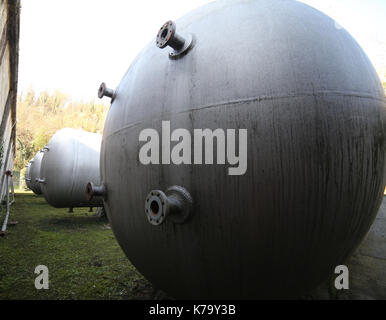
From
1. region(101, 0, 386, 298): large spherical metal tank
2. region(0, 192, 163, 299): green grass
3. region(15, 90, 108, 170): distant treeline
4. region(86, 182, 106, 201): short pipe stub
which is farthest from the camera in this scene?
region(15, 90, 108, 170): distant treeline

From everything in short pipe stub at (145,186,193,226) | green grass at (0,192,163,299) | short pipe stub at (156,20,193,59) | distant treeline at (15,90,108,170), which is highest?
distant treeline at (15,90,108,170)

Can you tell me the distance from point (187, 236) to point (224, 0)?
2.15m

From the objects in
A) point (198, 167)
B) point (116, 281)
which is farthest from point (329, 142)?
→ point (116, 281)

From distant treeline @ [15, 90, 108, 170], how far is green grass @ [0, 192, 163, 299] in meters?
37.1

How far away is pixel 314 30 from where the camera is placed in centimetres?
194

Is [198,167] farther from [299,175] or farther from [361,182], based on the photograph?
[361,182]

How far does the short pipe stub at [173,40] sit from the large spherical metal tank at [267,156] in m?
0.05

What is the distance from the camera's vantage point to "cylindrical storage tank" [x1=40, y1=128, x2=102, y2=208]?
24.0ft

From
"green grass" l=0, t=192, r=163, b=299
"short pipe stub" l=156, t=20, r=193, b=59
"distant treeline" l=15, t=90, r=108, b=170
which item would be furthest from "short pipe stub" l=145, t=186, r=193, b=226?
"distant treeline" l=15, t=90, r=108, b=170

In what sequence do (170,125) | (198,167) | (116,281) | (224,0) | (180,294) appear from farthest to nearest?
(116,281) < (224,0) < (180,294) < (170,125) < (198,167)

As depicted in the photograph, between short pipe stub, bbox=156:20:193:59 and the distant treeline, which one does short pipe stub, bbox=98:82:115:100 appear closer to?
short pipe stub, bbox=156:20:193:59

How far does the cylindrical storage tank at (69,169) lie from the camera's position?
7309mm

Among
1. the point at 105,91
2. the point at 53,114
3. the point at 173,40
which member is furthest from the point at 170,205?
the point at 53,114
